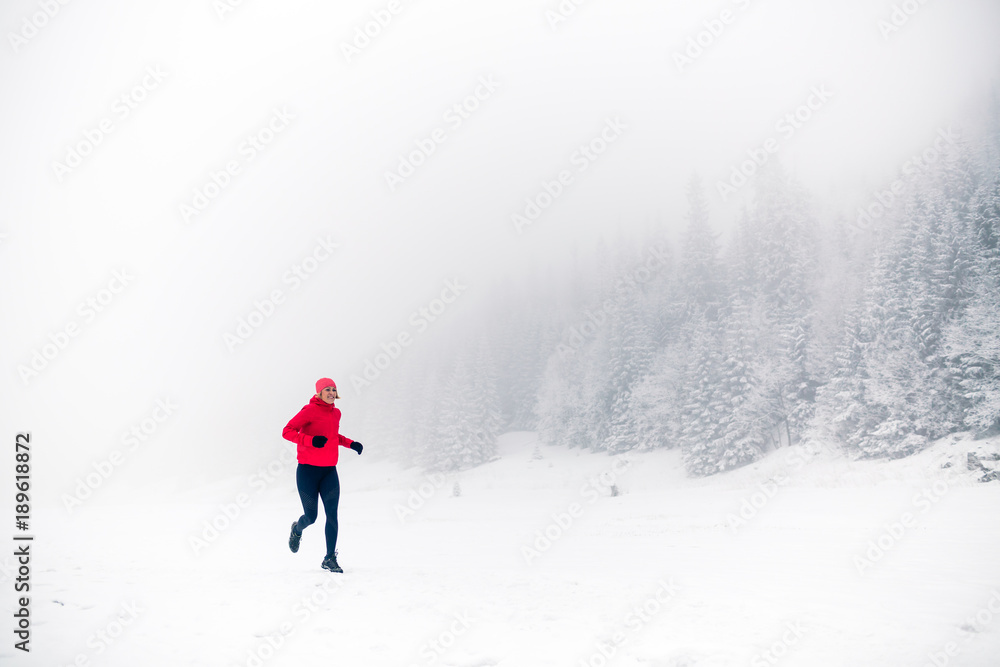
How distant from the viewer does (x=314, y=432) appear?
7.07 meters

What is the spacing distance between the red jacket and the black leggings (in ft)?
0.44

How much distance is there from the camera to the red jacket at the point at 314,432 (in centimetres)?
696

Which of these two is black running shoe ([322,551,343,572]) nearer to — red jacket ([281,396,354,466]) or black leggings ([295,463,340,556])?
black leggings ([295,463,340,556])

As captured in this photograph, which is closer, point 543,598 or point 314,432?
point 543,598

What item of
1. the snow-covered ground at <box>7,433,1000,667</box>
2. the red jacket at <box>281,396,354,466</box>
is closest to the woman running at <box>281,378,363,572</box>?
the red jacket at <box>281,396,354,466</box>

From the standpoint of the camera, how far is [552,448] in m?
57.4

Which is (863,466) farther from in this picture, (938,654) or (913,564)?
(938,654)

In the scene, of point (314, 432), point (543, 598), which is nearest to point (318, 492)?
point (314, 432)

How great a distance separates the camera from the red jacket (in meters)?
6.96

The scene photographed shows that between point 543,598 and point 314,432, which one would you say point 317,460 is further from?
point 543,598

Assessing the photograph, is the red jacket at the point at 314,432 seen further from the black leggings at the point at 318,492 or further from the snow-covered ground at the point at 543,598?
the snow-covered ground at the point at 543,598

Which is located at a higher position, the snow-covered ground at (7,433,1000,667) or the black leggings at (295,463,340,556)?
the black leggings at (295,463,340,556)

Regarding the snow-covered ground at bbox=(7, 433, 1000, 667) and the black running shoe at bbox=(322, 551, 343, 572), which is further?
the black running shoe at bbox=(322, 551, 343, 572)

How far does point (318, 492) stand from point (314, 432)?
887 millimetres
